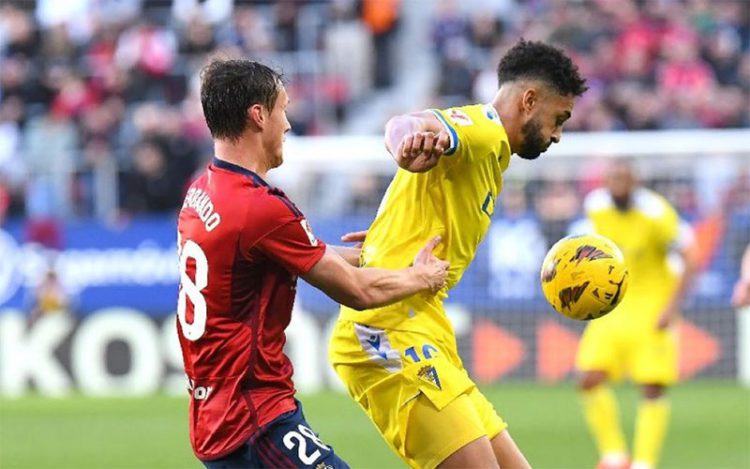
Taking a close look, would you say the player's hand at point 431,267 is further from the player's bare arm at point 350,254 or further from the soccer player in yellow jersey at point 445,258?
the player's bare arm at point 350,254

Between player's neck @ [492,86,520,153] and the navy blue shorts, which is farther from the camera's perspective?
player's neck @ [492,86,520,153]

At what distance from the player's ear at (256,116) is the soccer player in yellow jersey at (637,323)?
20.5ft

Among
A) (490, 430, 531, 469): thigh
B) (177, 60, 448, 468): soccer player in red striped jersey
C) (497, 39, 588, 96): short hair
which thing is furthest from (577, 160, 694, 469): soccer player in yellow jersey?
(177, 60, 448, 468): soccer player in red striped jersey

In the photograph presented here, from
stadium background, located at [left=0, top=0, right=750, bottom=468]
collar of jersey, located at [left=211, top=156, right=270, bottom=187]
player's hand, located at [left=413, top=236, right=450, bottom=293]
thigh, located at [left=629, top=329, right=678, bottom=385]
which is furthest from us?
stadium background, located at [left=0, top=0, right=750, bottom=468]

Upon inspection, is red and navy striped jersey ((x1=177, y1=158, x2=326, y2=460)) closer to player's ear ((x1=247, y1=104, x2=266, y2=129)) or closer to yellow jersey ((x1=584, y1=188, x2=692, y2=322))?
player's ear ((x1=247, y1=104, x2=266, y2=129))

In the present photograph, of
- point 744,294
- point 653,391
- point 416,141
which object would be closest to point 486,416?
point 416,141

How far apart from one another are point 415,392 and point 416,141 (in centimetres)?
116

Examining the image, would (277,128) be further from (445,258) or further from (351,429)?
(351,429)

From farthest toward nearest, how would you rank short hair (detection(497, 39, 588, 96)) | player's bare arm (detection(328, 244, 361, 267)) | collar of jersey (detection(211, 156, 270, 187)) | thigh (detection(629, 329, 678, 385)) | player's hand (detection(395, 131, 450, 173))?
1. thigh (detection(629, 329, 678, 385))
2. short hair (detection(497, 39, 588, 96))
3. player's bare arm (detection(328, 244, 361, 267))
4. player's hand (detection(395, 131, 450, 173))
5. collar of jersey (detection(211, 156, 270, 187))

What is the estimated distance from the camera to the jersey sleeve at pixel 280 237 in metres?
5.47

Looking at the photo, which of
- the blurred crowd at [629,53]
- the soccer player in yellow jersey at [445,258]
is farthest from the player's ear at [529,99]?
the blurred crowd at [629,53]

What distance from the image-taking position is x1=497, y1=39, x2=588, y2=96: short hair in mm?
6723

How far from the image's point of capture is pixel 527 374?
1730 centimetres

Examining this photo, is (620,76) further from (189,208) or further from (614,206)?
(189,208)
